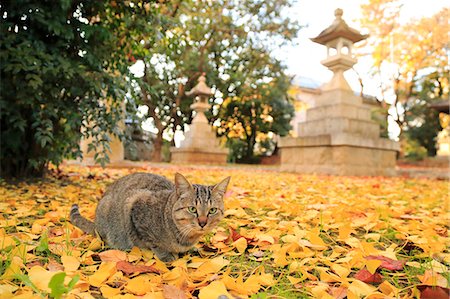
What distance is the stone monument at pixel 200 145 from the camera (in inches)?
596

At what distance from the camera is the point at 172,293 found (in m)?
1.48

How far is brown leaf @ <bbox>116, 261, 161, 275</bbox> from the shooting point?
5.82 ft

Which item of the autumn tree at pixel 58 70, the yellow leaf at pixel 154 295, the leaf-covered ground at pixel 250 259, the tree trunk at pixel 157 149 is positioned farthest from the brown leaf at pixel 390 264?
the tree trunk at pixel 157 149

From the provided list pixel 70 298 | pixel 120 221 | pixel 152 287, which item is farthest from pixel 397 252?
pixel 70 298

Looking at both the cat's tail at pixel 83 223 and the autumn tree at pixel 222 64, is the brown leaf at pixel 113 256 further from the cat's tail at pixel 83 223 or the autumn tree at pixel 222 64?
the autumn tree at pixel 222 64

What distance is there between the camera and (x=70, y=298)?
135 cm

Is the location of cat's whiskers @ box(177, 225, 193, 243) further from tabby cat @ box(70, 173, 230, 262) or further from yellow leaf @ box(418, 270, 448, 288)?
yellow leaf @ box(418, 270, 448, 288)

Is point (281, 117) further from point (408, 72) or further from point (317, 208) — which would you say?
point (317, 208)

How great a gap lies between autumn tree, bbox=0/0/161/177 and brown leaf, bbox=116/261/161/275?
8.06 ft

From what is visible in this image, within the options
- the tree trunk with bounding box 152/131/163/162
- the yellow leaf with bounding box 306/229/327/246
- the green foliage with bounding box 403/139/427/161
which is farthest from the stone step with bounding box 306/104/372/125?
the green foliage with bounding box 403/139/427/161

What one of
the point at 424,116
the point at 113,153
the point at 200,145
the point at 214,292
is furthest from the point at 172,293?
the point at 424,116

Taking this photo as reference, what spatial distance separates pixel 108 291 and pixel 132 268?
0.97 feet

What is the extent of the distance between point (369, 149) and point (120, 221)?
8.87 meters

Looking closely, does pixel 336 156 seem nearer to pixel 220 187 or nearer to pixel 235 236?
pixel 235 236
